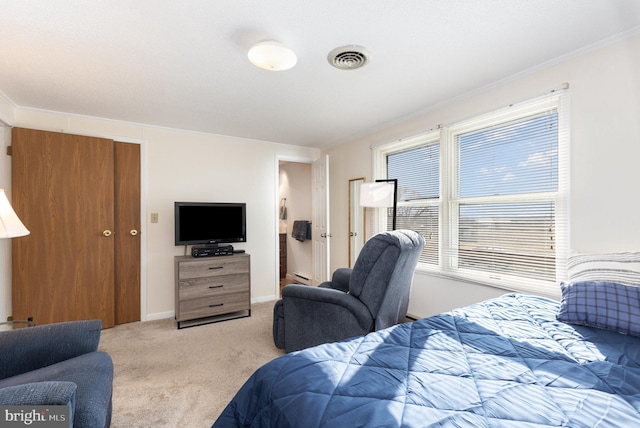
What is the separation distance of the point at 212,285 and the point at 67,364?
6.66 feet

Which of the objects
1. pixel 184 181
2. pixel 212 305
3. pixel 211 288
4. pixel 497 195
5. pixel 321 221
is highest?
pixel 184 181

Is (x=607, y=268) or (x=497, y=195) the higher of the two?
(x=497, y=195)

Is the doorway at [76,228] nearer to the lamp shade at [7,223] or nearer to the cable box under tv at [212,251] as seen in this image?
the cable box under tv at [212,251]

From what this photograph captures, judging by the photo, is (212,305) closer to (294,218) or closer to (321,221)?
(321,221)

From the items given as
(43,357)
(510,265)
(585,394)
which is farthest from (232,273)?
(585,394)

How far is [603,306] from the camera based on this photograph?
57.3 inches

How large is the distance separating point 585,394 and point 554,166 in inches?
74.1

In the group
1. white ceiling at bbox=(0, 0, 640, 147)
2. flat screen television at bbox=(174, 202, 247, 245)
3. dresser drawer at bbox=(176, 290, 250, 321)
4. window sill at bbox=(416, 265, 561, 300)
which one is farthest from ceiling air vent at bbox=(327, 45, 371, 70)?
dresser drawer at bbox=(176, 290, 250, 321)

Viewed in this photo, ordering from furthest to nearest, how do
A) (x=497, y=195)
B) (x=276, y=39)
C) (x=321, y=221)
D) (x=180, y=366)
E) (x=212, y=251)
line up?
(x=321, y=221), (x=212, y=251), (x=497, y=195), (x=180, y=366), (x=276, y=39)

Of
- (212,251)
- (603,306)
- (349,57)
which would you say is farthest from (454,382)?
(212,251)

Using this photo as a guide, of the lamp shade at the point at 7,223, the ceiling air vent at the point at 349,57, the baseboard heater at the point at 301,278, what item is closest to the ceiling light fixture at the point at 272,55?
the ceiling air vent at the point at 349,57

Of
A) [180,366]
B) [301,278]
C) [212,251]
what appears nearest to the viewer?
[180,366]

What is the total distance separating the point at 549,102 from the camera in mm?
2227

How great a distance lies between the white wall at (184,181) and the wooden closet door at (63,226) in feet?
0.94
